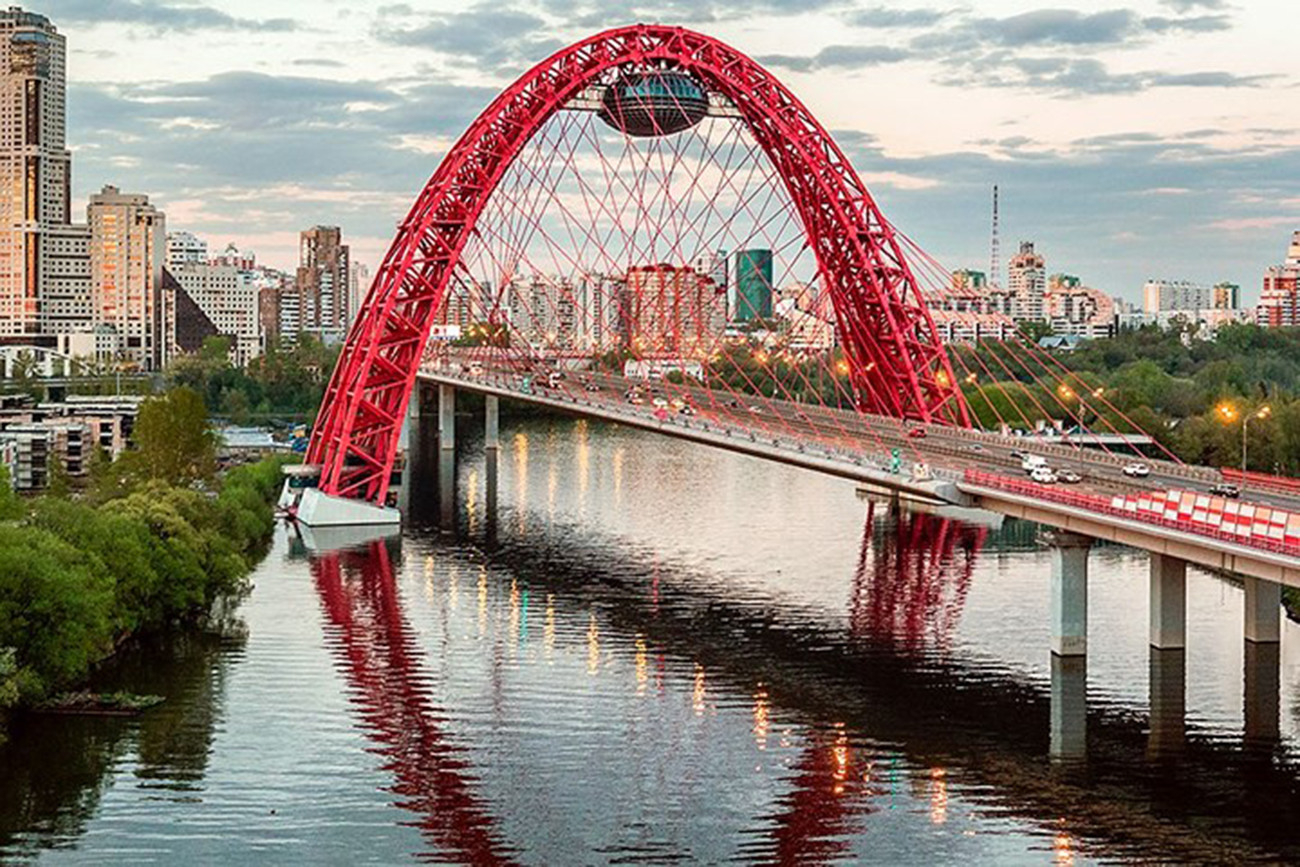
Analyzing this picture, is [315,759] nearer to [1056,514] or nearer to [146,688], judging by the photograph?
[146,688]

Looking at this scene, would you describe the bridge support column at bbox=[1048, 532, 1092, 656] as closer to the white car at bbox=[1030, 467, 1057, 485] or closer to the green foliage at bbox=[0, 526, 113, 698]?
the white car at bbox=[1030, 467, 1057, 485]

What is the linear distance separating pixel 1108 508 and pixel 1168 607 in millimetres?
3951

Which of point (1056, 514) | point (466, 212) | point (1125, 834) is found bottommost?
point (1125, 834)

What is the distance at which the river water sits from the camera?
98.3 feet

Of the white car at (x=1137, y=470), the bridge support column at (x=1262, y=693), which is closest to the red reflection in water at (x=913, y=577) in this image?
the white car at (x=1137, y=470)

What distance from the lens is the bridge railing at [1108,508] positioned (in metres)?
35.2

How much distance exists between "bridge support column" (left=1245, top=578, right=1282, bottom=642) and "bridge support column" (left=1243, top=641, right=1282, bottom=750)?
0.75 feet

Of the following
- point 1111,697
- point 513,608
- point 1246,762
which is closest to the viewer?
point 1246,762

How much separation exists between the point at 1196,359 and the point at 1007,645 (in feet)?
309

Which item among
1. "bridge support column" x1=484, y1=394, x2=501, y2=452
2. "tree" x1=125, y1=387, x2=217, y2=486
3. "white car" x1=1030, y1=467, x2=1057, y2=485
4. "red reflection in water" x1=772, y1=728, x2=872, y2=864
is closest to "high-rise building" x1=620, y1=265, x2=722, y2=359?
"bridge support column" x1=484, y1=394, x2=501, y2=452

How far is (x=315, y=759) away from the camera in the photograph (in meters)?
34.5

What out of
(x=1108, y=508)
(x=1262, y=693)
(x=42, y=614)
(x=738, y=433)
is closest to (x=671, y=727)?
(x=1108, y=508)

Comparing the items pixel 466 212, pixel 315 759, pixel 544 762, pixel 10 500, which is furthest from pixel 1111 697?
pixel 466 212

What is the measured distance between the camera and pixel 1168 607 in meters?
43.4
